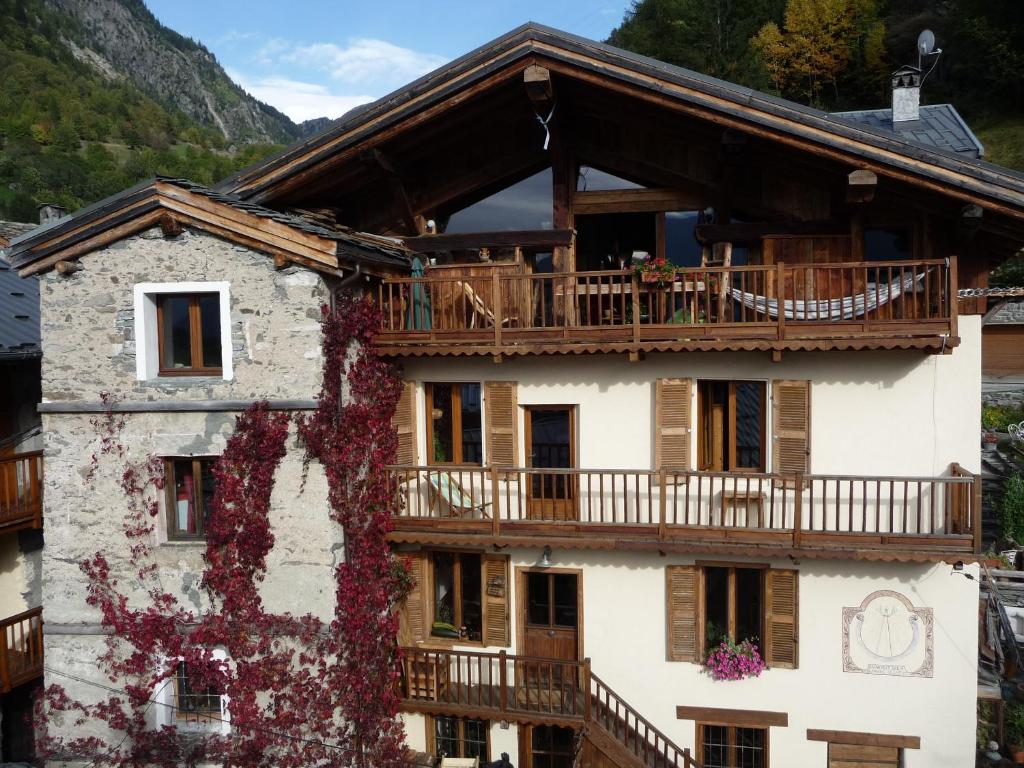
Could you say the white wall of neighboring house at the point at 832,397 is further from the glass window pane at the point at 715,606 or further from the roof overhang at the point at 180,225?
the roof overhang at the point at 180,225

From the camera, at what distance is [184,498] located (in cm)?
1077

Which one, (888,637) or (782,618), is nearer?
(888,637)

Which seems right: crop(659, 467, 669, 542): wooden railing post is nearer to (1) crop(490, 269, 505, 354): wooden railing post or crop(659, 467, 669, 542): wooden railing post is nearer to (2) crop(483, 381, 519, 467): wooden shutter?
(2) crop(483, 381, 519, 467): wooden shutter

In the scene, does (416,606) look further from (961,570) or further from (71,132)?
(71,132)

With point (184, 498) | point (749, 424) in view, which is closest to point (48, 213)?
point (184, 498)

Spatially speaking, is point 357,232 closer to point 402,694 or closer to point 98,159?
point 402,694

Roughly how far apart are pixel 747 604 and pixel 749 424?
8.93ft

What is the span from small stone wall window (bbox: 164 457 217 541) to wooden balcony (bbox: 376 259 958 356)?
308cm

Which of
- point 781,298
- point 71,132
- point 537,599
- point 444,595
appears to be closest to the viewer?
point 781,298

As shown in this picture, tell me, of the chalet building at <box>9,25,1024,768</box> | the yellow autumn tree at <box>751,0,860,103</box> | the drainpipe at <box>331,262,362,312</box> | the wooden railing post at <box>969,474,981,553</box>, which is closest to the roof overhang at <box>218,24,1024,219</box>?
the chalet building at <box>9,25,1024,768</box>

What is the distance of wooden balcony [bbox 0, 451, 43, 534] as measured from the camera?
11.8m

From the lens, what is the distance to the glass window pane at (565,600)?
11.9 meters

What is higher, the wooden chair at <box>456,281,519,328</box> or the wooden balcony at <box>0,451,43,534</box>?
the wooden chair at <box>456,281,519,328</box>

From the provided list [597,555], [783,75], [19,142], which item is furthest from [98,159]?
[597,555]
